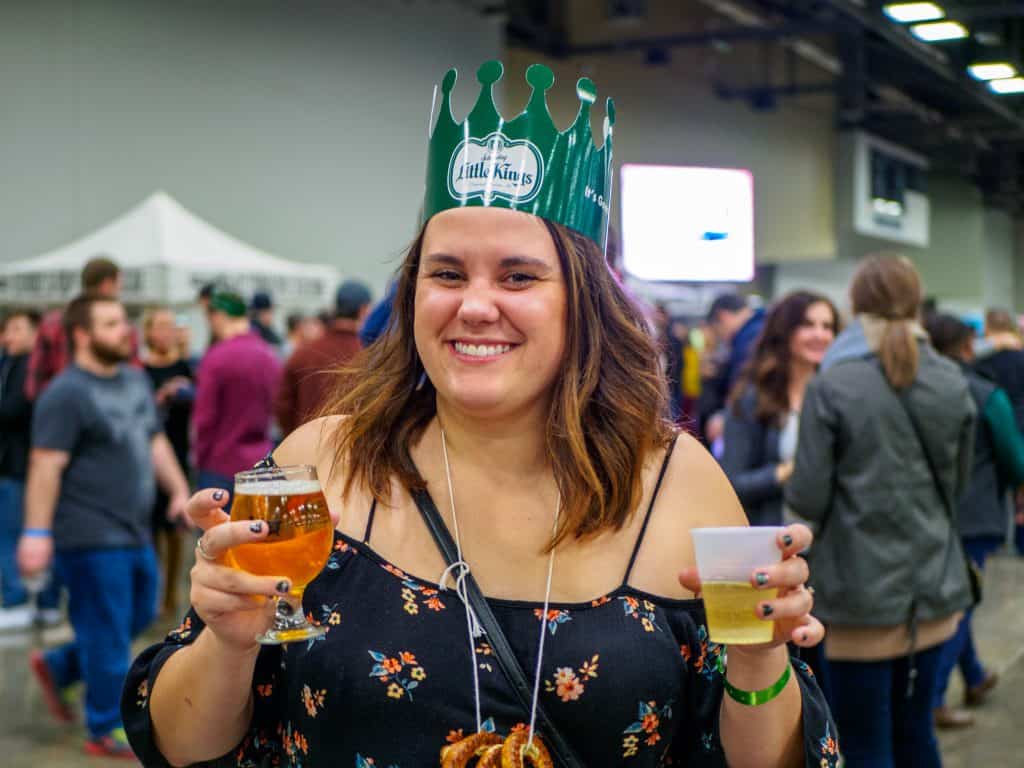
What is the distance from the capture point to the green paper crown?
176 cm

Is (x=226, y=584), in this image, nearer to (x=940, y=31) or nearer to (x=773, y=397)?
(x=773, y=397)

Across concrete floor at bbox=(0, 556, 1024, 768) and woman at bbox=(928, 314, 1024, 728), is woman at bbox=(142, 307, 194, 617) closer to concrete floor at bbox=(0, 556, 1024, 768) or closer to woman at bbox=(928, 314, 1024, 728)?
concrete floor at bbox=(0, 556, 1024, 768)

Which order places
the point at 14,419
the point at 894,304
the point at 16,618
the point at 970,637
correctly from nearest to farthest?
the point at 894,304 → the point at 970,637 → the point at 14,419 → the point at 16,618

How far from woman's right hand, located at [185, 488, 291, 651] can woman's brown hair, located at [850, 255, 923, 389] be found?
239 cm

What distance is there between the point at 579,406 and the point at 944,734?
4.03 m

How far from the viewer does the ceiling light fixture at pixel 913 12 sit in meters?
10.7

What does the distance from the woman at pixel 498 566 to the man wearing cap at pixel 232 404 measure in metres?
3.87

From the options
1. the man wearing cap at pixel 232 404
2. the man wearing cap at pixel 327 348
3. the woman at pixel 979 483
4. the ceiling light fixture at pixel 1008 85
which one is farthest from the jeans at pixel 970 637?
the ceiling light fixture at pixel 1008 85

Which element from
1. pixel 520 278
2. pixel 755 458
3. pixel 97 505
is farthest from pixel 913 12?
pixel 520 278

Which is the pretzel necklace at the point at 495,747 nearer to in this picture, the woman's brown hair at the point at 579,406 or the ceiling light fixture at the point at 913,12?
the woman's brown hair at the point at 579,406

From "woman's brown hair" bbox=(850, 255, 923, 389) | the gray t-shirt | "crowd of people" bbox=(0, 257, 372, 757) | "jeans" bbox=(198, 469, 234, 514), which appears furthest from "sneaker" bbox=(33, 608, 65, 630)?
"woman's brown hair" bbox=(850, 255, 923, 389)

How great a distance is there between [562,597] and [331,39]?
10.4m

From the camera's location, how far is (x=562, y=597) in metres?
1.71

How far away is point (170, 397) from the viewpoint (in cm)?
695
